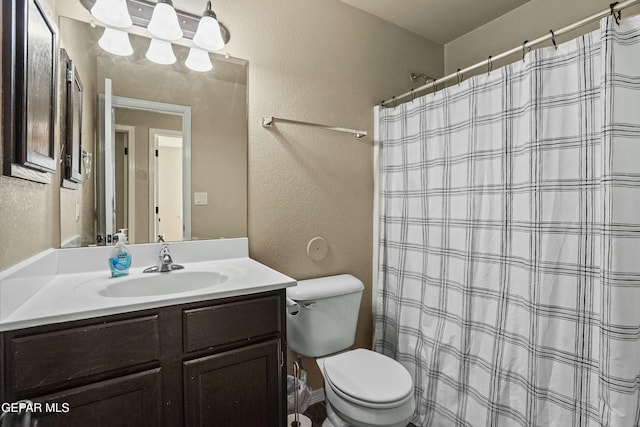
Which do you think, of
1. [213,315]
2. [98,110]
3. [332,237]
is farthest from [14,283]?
[332,237]

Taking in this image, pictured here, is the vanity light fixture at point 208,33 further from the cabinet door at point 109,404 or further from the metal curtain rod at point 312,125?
the cabinet door at point 109,404

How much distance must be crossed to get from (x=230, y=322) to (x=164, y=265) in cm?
47

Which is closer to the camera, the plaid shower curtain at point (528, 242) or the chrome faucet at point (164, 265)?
the plaid shower curtain at point (528, 242)

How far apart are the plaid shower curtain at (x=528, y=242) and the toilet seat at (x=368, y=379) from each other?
0.36 meters

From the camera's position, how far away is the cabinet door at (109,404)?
873 millimetres

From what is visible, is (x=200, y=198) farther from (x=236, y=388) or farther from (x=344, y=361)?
(x=344, y=361)

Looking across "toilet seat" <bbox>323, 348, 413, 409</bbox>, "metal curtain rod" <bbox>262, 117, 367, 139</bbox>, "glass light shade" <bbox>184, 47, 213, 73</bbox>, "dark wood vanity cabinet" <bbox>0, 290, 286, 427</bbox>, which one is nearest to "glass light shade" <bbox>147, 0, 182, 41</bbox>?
"glass light shade" <bbox>184, 47, 213, 73</bbox>

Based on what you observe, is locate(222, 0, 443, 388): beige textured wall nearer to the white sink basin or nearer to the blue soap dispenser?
the white sink basin

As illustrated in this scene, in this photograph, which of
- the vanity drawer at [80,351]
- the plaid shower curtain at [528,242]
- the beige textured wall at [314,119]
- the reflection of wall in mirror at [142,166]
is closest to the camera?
the vanity drawer at [80,351]

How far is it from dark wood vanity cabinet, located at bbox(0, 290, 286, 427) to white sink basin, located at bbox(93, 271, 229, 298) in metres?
0.26

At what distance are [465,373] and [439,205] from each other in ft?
2.78

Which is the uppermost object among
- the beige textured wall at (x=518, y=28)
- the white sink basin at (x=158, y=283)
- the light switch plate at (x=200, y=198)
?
the beige textured wall at (x=518, y=28)

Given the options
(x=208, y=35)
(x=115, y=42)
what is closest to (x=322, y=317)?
(x=208, y=35)

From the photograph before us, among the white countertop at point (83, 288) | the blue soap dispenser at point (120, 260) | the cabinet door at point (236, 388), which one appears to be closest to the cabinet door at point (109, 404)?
the cabinet door at point (236, 388)
